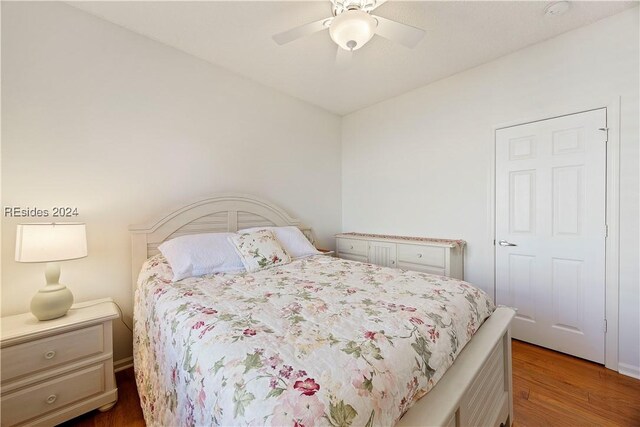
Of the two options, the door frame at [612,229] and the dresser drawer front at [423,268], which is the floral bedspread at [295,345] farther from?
the door frame at [612,229]

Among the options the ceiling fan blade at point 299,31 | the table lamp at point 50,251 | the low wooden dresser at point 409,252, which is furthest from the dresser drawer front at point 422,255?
the table lamp at point 50,251

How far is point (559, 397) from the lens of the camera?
1.71m

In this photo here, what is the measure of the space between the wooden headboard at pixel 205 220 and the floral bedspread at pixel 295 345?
0.40 metres

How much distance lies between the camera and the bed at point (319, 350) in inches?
29.5

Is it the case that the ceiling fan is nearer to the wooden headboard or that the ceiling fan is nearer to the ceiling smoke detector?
the ceiling smoke detector

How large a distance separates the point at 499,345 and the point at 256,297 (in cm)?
138

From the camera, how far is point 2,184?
164 centimetres

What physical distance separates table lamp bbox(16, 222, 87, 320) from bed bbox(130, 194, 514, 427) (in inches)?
16.1

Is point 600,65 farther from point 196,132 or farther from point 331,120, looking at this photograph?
point 196,132

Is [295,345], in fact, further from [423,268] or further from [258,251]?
[423,268]

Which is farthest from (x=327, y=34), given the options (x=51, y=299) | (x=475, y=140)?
(x=51, y=299)

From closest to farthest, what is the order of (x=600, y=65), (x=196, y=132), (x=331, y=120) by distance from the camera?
(x=600, y=65)
(x=196, y=132)
(x=331, y=120)

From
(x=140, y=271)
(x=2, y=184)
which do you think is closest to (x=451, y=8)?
(x=140, y=271)

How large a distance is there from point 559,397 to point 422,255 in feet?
4.52
